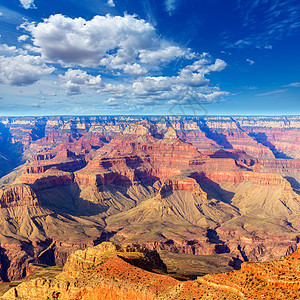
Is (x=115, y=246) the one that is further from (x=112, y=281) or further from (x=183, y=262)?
(x=183, y=262)

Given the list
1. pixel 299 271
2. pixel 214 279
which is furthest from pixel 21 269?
pixel 299 271

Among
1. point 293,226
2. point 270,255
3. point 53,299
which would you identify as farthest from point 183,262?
point 293,226

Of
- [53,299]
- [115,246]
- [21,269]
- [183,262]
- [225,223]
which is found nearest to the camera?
[53,299]

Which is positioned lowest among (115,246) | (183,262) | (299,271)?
(183,262)

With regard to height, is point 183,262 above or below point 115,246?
below

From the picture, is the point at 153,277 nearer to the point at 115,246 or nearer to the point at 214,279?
the point at 214,279

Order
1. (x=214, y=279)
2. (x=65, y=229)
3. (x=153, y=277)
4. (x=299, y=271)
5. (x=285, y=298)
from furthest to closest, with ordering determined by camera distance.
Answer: (x=65, y=229), (x=153, y=277), (x=214, y=279), (x=299, y=271), (x=285, y=298)

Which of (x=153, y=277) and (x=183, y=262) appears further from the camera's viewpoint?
(x=183, y=262)
